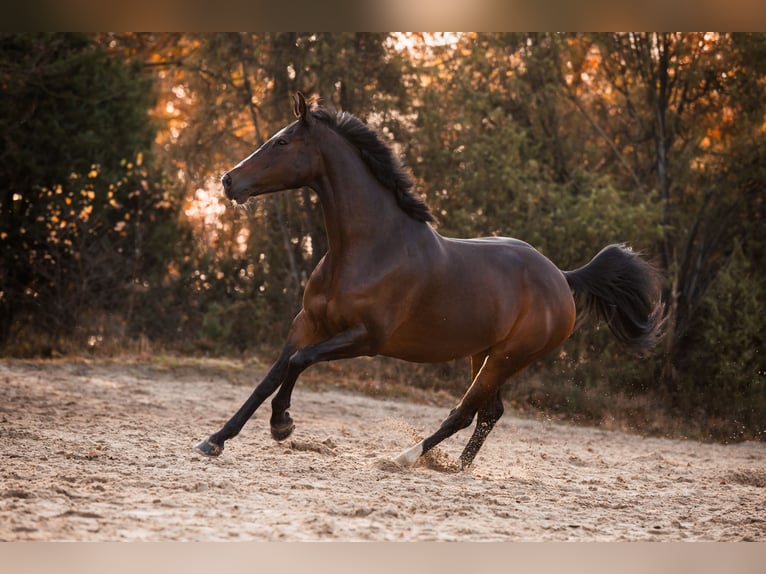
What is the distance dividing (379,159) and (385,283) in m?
0.74

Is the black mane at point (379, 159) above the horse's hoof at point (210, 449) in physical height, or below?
above

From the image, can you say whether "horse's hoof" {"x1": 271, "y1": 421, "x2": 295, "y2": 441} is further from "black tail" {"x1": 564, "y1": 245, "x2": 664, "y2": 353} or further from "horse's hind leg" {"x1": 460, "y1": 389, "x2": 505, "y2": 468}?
"black tail" {"x1": 564, "y1": 245, "x2": 664, "y2": 353}

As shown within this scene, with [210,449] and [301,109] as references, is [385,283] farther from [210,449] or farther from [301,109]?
[210,449]

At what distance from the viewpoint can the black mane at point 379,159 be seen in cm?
536

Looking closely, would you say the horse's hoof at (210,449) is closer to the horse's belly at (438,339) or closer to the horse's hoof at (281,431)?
the horse's hoof at (281,431)

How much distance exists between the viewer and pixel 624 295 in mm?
6484

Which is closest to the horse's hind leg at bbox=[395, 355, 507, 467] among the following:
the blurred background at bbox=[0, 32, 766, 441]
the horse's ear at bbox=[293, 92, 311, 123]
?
the horse's ear at bbox=[293, 92, 311, 123]

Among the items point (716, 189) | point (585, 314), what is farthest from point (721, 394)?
point (585, 314)

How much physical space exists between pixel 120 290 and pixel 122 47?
571 cm

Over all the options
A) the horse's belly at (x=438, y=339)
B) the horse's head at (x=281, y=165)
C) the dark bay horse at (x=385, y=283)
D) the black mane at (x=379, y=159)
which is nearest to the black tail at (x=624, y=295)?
the dark bay horse at (x=385, y=283)

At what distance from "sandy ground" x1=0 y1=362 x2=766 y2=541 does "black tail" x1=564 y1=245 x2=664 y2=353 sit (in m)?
1.01

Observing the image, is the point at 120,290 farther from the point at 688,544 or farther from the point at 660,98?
the point at 688,544

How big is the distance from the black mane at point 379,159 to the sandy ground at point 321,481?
1.55 metres

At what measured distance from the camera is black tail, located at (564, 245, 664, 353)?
6.45 metres
